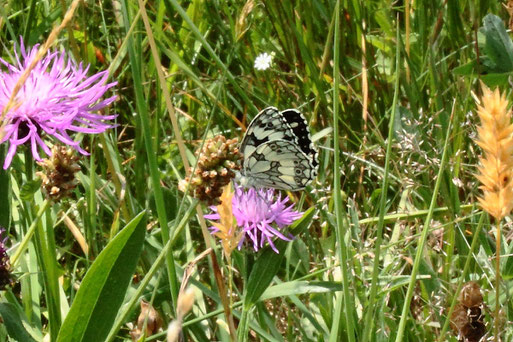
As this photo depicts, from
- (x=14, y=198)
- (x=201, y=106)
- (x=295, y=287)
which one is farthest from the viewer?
(x=201, y=106)

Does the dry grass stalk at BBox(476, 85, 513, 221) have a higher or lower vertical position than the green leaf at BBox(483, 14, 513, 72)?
higher

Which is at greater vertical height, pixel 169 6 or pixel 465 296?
pixel 169 6

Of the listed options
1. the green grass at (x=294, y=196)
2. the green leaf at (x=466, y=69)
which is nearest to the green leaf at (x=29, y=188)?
the green grass at (x=294, y=196)

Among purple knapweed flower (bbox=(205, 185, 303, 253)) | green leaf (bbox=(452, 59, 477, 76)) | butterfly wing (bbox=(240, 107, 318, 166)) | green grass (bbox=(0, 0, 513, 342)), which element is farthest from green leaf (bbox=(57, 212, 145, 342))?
green leaf (bbox=(452, 59, 477, 76))

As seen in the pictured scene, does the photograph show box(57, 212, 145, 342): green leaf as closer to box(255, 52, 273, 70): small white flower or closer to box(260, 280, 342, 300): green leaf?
box(260, 280, 342, 300): green leaf

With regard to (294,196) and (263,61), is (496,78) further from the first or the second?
(263,61)

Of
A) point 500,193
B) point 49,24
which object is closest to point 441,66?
point 49,24

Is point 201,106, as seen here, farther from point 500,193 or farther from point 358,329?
point 500,193
